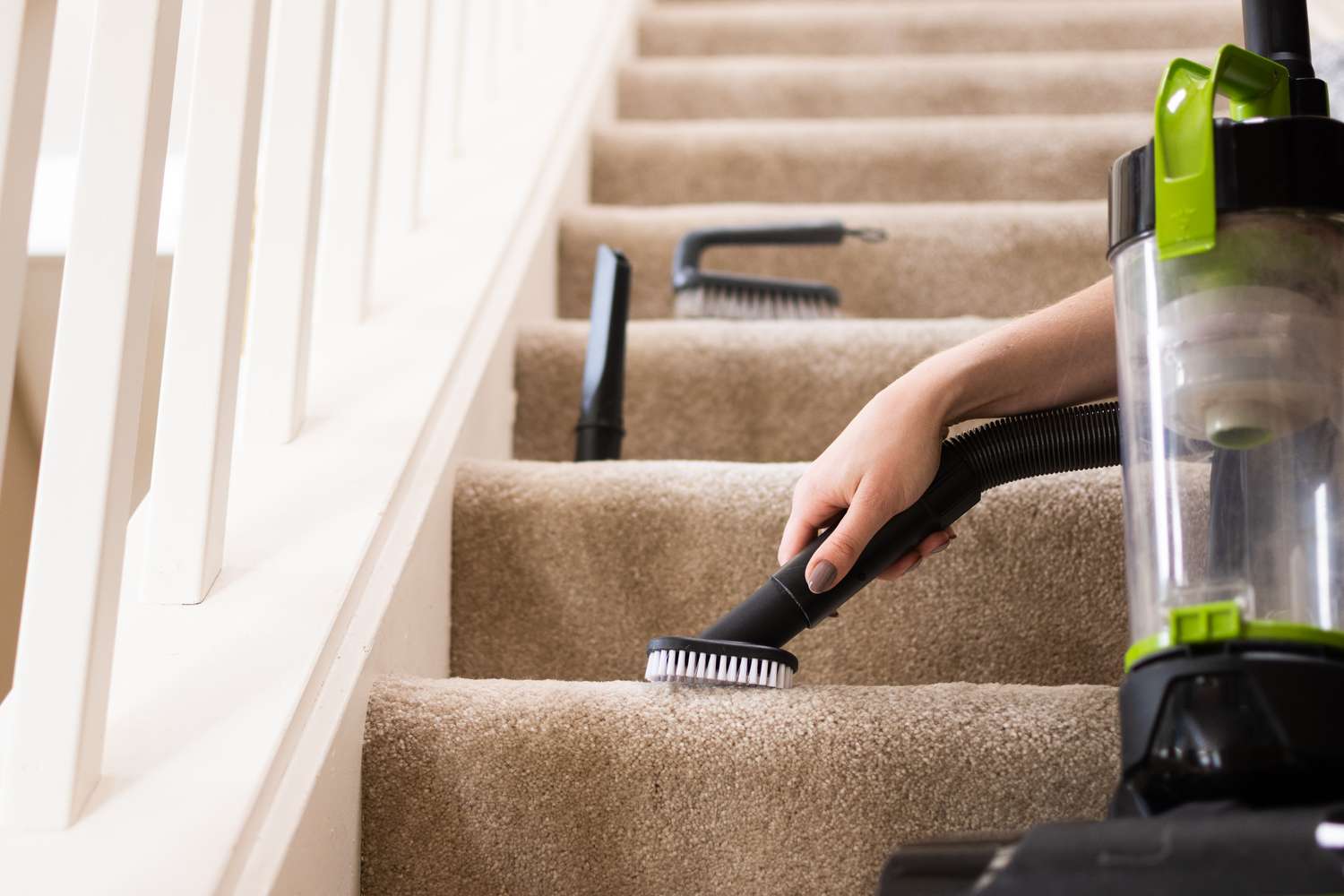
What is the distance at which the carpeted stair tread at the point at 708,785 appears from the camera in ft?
2.24

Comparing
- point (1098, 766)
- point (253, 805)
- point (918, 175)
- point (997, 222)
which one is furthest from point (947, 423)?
point (918, 175)

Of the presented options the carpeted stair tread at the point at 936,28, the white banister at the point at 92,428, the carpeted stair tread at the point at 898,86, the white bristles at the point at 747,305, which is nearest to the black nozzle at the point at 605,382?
the white bristles at the point at 747,305

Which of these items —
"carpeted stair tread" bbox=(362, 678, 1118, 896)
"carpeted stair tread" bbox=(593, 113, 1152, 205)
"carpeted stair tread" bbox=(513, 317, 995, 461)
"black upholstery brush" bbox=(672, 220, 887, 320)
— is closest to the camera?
"carpeted stair tread" bbox=(362, 678, 1118, 896)

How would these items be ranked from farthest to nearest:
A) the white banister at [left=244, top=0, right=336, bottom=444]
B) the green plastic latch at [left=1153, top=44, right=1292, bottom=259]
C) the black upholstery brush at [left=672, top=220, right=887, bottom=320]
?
the black upholstery brush at [left=672, top=220, right=887, bottom=320], the white banister at [left=244, top=0, right=336, bottom=444], the green plastic latch at [left=1153, top=44, right=1292, bottom=259]

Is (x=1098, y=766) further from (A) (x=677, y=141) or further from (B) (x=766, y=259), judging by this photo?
(A) (x=677, y=141)

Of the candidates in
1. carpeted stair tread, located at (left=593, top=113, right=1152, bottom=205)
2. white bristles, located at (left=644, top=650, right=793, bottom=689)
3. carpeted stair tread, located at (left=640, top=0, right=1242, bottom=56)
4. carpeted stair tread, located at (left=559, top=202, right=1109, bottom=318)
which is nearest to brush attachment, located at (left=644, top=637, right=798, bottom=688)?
white bristles, located at (left=644, top=650, right=793, bottom=689)

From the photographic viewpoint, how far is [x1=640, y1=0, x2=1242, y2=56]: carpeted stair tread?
188 cm

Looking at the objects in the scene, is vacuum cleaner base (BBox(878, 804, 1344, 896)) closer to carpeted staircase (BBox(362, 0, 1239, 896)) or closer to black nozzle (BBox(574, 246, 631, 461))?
carpeted staircase (BBox(362, 0, 1239, 896))

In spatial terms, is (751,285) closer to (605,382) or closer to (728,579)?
(605,382)

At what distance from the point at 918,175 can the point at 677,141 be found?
30cm

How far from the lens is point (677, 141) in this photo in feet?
5.34

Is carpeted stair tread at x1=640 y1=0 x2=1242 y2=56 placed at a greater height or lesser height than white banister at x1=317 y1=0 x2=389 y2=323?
greater

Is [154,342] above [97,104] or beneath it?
above

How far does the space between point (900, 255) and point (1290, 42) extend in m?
0.78
